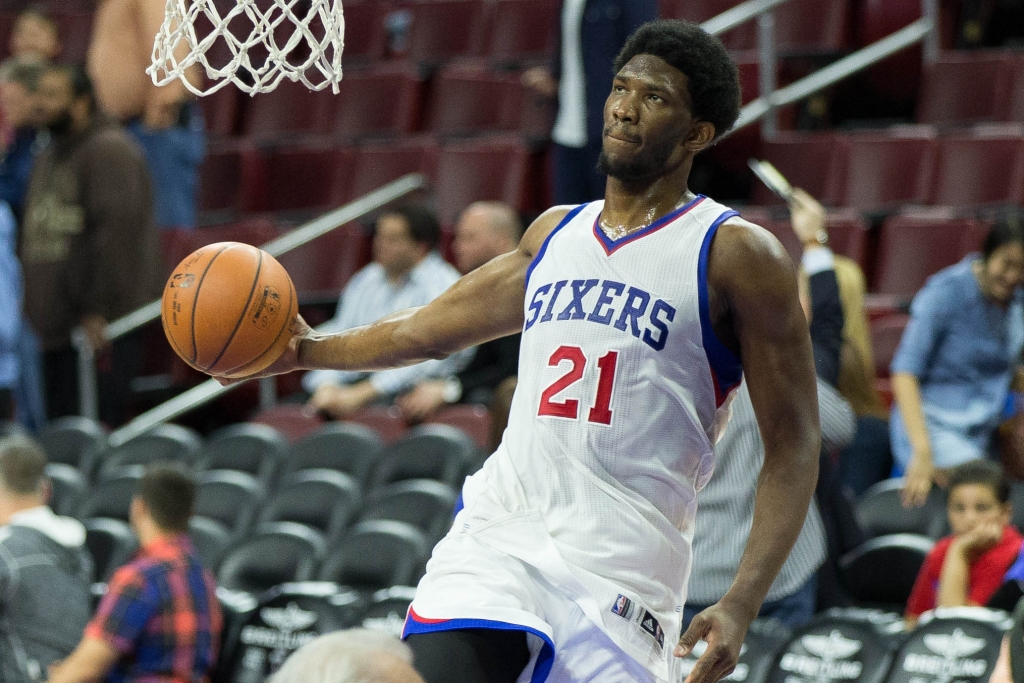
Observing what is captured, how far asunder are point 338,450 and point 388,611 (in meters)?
1.62

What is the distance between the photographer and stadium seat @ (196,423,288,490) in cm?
649

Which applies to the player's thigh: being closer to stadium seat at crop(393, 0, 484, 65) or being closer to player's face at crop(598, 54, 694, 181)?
player's face at crop(598, 54, 694, 181)

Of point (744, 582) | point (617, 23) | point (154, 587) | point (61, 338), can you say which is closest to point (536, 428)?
point (744, 582)

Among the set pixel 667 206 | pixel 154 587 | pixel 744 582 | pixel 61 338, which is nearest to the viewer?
pixel 744 582

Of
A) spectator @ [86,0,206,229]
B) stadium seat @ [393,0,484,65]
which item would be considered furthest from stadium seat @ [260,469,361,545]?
stadium seat @ [393,0,484,65]

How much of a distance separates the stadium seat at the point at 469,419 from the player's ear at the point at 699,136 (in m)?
3.53

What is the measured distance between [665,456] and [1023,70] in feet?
19.1

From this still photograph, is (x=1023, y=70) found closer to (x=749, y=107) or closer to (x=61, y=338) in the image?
(x=749, y=107)

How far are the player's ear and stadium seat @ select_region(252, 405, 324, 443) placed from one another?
4.40 meters

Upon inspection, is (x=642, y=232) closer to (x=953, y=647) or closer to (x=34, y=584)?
(x=953, y=647)

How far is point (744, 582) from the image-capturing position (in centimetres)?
251

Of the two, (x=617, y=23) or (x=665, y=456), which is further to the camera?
(x=617, y=23)

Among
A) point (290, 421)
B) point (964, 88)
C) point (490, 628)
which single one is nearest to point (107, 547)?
point (290, 421)

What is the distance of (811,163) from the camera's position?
773 centimetres
